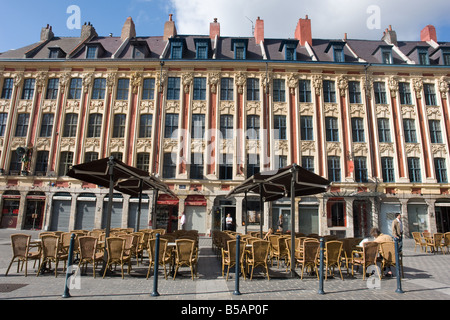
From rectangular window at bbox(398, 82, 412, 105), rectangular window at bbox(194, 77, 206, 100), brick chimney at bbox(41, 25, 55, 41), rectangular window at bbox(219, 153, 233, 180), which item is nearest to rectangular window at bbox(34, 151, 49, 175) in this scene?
rectangular window at bbox(194, 77, 206, 100)

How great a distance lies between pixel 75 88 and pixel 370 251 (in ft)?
82.1

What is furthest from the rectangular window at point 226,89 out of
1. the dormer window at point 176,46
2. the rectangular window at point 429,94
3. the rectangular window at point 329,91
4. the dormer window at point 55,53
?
the rectangular window at point 429,94

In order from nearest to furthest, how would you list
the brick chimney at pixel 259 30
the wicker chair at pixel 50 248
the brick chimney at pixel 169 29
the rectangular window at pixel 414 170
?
1. the wicker chair at pixel 50 248
2. the rectangular window at pixel 414 170
3. the brick chimney at pixel 259 30
4. the brick chimney at pixel 169 29

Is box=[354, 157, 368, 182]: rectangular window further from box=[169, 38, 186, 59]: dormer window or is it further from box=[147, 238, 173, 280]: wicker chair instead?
box=[147, 238, 173, 280]: wicker chair

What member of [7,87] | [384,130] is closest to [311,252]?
[384,130]

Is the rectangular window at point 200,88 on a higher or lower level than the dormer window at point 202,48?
lower

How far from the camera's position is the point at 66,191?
22234 millimetres

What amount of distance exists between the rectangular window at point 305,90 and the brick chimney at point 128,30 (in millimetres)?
17908

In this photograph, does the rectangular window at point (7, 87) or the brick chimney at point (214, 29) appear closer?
the rectangular window at point (7, 87)

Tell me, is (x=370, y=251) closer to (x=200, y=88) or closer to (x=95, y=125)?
(x=200, y=88)

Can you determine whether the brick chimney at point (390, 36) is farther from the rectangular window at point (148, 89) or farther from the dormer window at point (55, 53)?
the dormer window at point (55, 53)

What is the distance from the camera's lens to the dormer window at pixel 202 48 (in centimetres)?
2477

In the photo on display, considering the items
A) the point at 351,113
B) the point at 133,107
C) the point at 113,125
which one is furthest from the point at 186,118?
the point at 351,113

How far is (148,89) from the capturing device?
2403 cm
